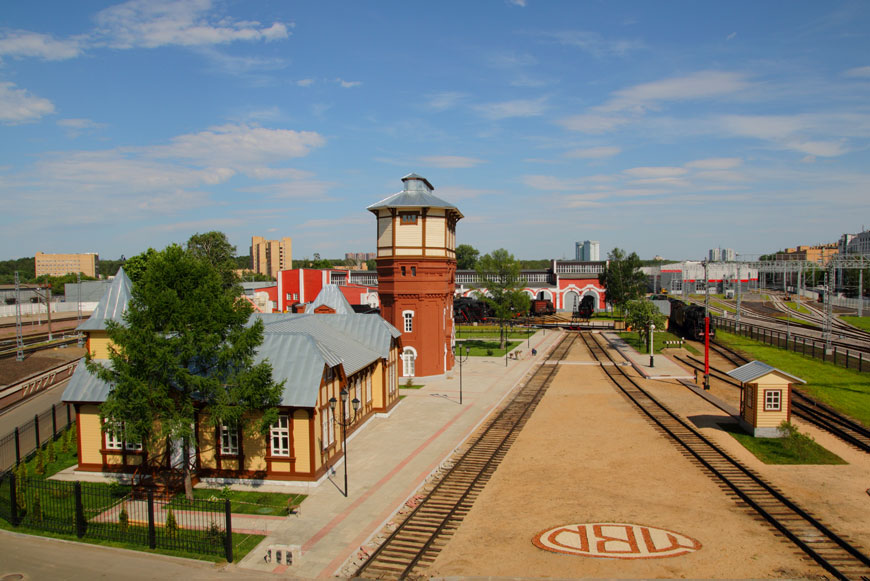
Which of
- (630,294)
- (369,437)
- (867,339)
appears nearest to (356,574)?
(369,437)

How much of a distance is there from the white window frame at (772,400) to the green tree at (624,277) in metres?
58.1

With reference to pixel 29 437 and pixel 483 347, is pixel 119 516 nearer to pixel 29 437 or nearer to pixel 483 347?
pixel 29 437

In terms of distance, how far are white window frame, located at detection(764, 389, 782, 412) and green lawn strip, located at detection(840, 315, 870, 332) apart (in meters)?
52.3

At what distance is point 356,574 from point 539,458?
10948 mm

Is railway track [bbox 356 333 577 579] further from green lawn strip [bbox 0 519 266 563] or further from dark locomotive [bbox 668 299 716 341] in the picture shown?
dark locomotive [bbox 668 299 716 341]

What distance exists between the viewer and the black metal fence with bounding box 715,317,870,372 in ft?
131

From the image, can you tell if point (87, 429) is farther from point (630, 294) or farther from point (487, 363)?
point (630, 294)

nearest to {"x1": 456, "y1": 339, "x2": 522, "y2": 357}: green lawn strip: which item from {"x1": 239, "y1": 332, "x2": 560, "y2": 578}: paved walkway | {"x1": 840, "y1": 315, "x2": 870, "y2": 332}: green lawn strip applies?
{"x1": 239, "y1": 332, "x2": 560, "y2": 578}: paved walkway

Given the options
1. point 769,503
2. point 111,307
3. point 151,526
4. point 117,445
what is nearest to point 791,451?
point 769,503

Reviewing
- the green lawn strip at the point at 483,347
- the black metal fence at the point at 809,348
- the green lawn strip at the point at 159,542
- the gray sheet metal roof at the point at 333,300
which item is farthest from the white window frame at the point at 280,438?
the black metal fence at the point at 809,348

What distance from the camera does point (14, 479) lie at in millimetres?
16391

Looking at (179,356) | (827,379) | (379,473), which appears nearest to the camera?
(179,356)

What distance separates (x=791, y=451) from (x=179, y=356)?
23257mm

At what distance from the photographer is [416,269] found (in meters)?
38.3
